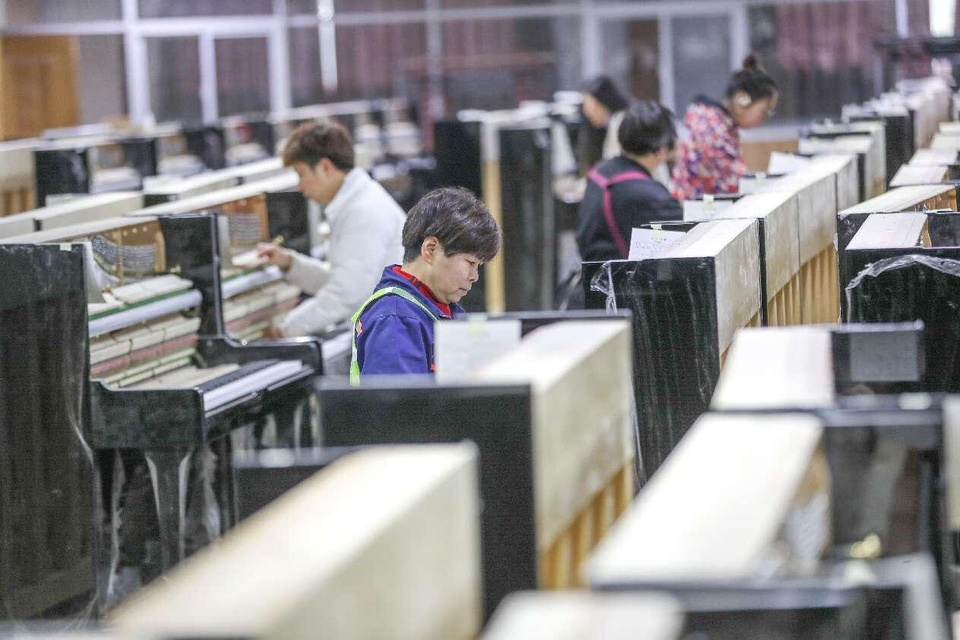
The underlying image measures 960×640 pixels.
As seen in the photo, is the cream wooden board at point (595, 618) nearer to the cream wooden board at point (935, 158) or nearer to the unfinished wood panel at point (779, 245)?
the unfinished wood panel at point (779, 245)

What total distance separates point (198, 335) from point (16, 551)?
118cm

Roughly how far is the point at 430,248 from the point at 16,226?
7.45 ft

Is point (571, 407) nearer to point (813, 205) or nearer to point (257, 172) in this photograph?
point (813, 205)

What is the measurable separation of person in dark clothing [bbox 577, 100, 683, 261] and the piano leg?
178 centimetres

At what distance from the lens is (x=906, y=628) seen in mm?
1496

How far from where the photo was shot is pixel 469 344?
2332mm

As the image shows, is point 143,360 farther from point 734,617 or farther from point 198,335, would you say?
point 734,617

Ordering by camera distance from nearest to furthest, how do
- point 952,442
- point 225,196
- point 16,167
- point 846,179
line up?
point 952,442 < point 846,179 < point 225,196 < point 16,167

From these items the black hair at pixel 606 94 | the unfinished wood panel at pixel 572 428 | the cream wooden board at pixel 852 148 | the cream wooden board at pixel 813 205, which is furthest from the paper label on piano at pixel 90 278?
the black hair at pixel 606 94

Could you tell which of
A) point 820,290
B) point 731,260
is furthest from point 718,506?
point 820,290

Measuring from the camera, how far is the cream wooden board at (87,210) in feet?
17.5

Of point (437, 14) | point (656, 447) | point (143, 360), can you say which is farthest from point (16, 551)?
point (437, 14)

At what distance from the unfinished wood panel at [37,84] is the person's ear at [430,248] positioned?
10694mm

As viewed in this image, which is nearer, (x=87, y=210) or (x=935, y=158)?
(x=935, y=158)
